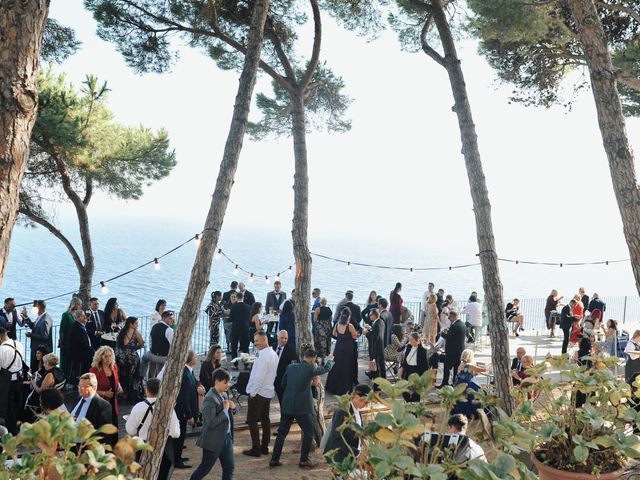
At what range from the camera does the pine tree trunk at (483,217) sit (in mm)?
7852

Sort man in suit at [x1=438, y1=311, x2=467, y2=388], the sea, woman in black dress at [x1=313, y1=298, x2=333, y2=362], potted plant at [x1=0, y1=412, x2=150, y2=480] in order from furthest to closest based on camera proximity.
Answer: the sea < woman in black dress at [x1=313, y1=298, x2=333, y2=362] < man in suit at [x1=438, y1=311, x2=467, y2=388] < potted plant at [x1=0, y1=412, x2=150, y2=480]

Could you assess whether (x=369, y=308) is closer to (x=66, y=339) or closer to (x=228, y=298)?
(x=228, y=298)

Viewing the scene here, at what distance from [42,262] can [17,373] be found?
8463 centimetres

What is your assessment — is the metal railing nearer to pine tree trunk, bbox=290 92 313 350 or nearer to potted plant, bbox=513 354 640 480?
pine tree trunk, bbox=290 92 313 350

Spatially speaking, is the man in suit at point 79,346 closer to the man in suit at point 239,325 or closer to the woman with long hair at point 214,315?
the man in suit at point 239,325

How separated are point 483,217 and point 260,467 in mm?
4314

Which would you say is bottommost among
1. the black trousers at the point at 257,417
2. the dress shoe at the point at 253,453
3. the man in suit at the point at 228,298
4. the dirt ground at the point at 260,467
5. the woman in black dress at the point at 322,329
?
the dirt ground at the point at 260,467

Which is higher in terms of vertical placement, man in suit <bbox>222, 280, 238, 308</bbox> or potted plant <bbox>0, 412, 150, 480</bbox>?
man in suit <bbox>222, 280, 238, 308</bbox>

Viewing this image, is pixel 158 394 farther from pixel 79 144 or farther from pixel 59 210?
pixel 59 210

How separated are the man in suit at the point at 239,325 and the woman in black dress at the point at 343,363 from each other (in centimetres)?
220

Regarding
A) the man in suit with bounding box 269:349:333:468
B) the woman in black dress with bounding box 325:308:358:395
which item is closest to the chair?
the woman in black dress with bounding box 325:308:358:395

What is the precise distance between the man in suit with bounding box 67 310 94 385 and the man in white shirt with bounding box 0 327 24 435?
6.13 feet

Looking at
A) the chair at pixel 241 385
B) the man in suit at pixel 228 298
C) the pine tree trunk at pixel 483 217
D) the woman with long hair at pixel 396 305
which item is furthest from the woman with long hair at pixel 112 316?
the pine tree trunk at pixel 483 217

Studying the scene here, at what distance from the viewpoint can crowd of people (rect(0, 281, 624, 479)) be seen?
618 cm
